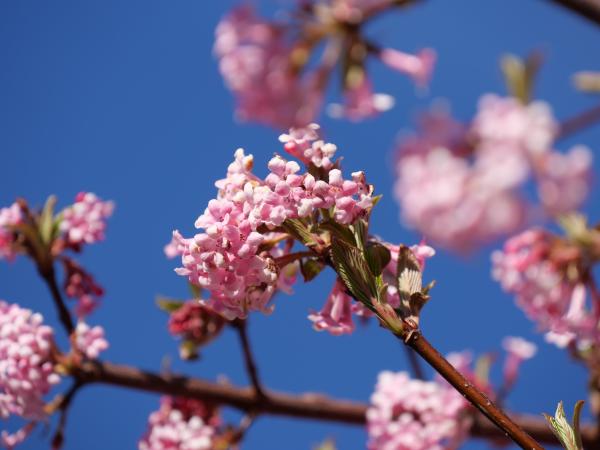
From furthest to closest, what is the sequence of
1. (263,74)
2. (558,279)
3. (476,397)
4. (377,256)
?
1. (263,74)
2. (558,279)
3. (377,256)
4. (476,397)

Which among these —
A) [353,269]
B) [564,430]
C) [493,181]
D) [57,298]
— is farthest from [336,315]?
[57,298]

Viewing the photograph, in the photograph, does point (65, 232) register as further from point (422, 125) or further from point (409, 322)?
point (409, 322)

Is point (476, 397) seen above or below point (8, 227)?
below

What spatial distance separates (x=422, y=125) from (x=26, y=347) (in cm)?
84

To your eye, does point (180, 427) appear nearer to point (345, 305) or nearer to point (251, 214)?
point (345, 305)

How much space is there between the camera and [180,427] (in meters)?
1.39

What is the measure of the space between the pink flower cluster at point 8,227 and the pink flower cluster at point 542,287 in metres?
0.92

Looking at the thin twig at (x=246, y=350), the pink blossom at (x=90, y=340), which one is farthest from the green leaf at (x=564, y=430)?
the pink blossom at (x=90, y=340)

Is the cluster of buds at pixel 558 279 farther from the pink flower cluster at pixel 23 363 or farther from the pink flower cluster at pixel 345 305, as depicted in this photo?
the pink flower cluster at pixel 23 363

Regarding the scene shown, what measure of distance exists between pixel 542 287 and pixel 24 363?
89cm

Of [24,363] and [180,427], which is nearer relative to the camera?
[24,363]

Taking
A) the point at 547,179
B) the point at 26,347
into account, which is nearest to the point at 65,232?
the point at 26,347

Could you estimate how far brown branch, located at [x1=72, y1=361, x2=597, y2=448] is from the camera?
1313 millimetres

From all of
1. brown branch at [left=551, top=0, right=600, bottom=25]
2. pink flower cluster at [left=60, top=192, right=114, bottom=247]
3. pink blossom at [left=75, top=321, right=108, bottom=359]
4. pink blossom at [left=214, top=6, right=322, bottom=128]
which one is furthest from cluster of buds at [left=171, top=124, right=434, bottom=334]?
pink blossom at [left=214, top=6, right=322, bottom=128]
